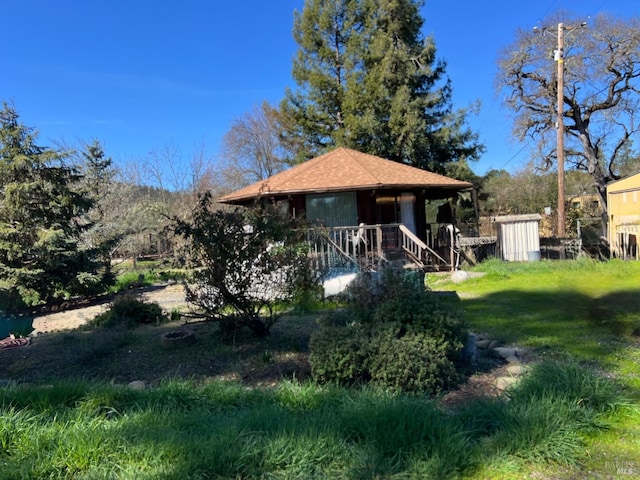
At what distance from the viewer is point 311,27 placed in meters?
24.1

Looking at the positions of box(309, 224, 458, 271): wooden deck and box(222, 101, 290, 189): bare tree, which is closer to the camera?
box(309, 224, 458, 271): wooden deck

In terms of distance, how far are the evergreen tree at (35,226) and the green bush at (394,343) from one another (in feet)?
37.8

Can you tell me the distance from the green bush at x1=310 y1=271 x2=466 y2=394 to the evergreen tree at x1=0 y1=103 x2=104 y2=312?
1152cm

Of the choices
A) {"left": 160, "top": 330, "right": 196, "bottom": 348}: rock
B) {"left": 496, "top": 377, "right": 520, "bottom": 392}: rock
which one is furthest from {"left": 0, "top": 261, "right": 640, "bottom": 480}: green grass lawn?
{"left": 160, "top": 330, "right": 196, "bottom": 348}: rock

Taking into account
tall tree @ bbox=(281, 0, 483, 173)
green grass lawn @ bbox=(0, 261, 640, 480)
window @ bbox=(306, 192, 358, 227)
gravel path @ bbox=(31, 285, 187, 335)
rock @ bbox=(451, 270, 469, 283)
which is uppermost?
tall tree @ bbox=(281, 0, 483, 173)

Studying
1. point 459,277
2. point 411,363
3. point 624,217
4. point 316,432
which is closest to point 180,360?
point 411,363

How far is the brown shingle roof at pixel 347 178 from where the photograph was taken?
45.5 ft

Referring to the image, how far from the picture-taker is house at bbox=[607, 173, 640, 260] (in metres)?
15.9

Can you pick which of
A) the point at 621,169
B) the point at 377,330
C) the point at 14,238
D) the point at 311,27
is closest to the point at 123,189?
the point at 14,238

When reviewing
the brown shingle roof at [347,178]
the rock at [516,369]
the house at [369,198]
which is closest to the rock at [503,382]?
the rock at [516,369]

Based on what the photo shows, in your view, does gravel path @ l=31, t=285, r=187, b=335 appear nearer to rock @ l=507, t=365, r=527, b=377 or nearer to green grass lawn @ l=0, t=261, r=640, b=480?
green grass lawn @ l=0, t=261, r=640, b=480

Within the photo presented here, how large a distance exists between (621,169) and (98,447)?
38740 mm

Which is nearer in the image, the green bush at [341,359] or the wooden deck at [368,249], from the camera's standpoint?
the green bush at [341,359]

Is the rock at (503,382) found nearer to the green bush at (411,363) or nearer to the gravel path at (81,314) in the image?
the green bush at (411,363)
